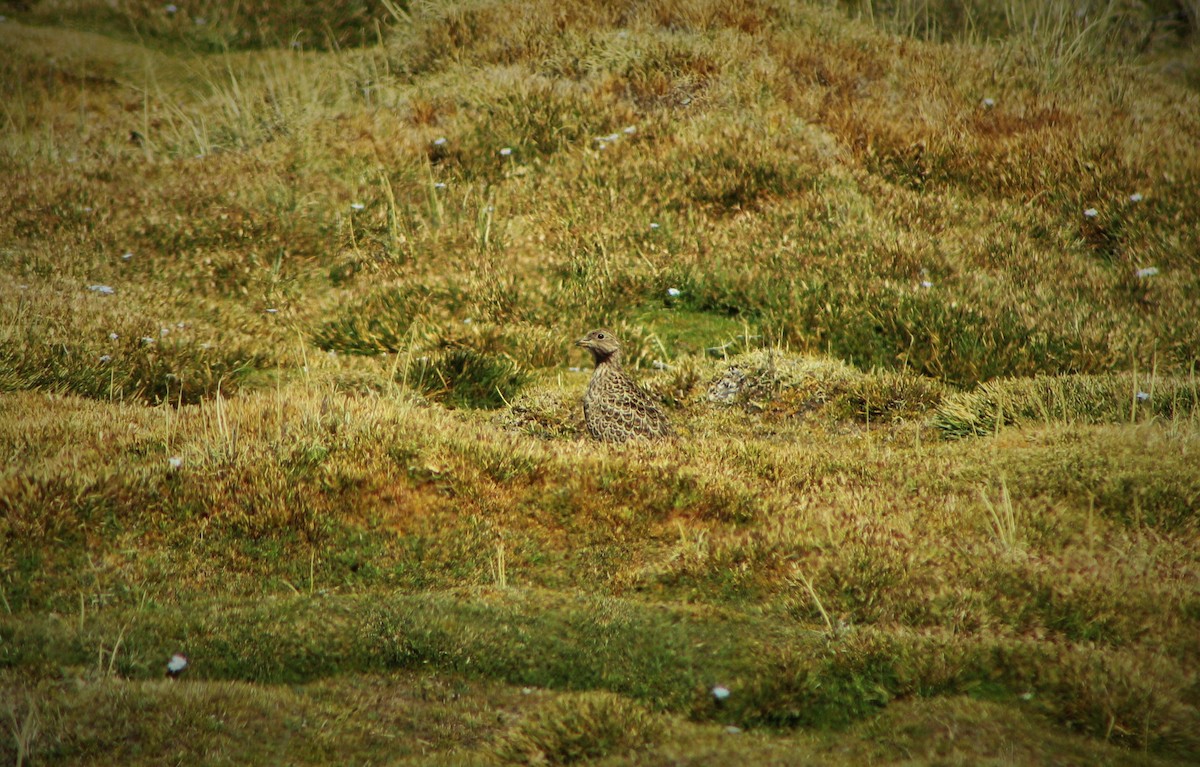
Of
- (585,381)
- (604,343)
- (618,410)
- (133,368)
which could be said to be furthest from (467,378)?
(133,368)

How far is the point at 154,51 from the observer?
20812 mm

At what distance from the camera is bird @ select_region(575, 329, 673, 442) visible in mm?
8727

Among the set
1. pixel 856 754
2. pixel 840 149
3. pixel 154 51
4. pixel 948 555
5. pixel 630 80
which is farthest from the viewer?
pixel 154 51

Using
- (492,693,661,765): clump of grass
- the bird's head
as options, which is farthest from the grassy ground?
the bird's head

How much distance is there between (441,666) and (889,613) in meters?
2.47

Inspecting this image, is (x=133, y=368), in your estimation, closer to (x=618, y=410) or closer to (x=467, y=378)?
(x=467, y=378)

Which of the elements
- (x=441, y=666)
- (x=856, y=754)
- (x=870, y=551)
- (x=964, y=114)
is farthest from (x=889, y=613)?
(x=964, y=114)

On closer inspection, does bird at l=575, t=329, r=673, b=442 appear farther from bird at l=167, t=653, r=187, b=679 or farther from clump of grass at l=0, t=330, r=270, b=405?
bird at l=167, t=653, r=187, b=679

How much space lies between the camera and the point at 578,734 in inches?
193

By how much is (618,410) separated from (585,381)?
2221 mm

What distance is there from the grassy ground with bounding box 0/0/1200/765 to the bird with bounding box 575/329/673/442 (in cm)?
29

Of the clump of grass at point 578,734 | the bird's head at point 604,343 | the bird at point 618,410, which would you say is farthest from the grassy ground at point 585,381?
the bird's head at point 604,343

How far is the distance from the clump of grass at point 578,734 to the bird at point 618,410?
3726 mm

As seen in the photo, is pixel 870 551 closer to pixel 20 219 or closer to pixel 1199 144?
pixel 1199 144
